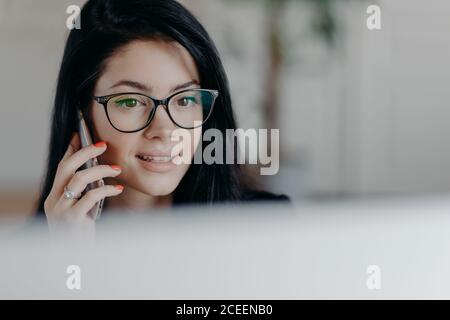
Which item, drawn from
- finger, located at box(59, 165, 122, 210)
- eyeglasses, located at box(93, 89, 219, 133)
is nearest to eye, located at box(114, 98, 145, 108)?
eyeglasses, located at box(93, 89, 219, 133)

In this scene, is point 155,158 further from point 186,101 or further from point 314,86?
point 314,86

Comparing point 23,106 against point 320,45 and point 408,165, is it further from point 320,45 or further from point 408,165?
point 408,165

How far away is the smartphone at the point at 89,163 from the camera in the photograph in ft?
3.05

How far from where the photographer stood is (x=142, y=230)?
96 cm

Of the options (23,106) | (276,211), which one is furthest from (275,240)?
(23,106)

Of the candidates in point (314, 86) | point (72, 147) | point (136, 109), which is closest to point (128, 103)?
point (136, 109)

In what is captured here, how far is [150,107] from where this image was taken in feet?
3.02

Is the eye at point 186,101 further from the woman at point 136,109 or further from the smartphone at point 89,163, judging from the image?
the smartphone at point 89,163

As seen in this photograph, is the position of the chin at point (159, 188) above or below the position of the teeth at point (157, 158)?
below

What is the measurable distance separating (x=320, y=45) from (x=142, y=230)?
45cm

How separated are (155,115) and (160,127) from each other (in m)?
0.02

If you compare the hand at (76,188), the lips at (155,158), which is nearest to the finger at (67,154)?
the hand at (76,188)

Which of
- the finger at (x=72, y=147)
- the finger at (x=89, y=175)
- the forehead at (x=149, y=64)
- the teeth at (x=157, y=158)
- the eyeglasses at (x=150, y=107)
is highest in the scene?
the forehead at (x=149, y=64)

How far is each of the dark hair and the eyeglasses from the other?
2 centimetres
